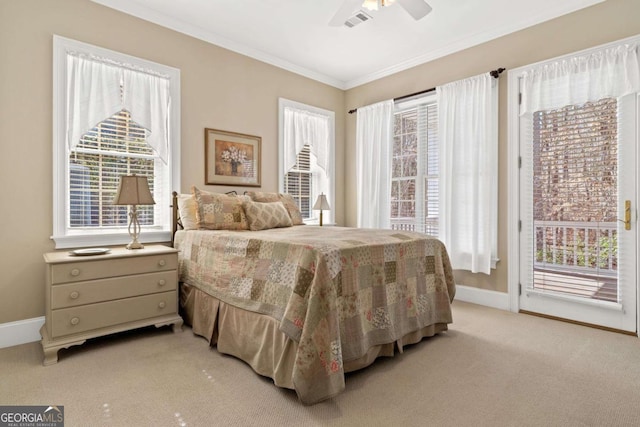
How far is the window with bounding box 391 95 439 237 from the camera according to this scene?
428 cm

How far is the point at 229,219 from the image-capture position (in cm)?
325

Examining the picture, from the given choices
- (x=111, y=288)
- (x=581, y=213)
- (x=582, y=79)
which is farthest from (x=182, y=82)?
(x=581, y=213)

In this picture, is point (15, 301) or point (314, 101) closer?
point (15, 301)

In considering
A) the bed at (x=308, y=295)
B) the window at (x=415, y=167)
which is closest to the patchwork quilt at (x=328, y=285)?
the bed at (x=308, y=295)

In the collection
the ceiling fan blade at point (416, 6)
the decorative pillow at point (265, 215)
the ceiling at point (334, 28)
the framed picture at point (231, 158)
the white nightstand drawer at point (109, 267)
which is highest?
the ceiling at point (334, 28)

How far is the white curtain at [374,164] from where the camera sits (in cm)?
465

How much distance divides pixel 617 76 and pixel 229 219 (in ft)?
11.7

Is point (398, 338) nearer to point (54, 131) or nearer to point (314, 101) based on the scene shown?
point (54, 131)

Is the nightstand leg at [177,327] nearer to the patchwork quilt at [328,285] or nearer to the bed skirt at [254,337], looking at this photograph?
the bed skirt at [254,337]

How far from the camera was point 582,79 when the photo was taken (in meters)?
3.08

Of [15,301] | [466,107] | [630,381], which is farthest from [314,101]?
[630,381]

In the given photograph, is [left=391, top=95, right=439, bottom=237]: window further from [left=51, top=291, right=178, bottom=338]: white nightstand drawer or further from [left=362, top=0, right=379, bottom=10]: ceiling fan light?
[left=51, top=291, right=178, bottom=338]: white nightstand drawer

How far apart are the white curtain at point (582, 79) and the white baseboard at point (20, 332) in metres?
4.73

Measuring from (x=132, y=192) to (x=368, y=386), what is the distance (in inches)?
90.6
